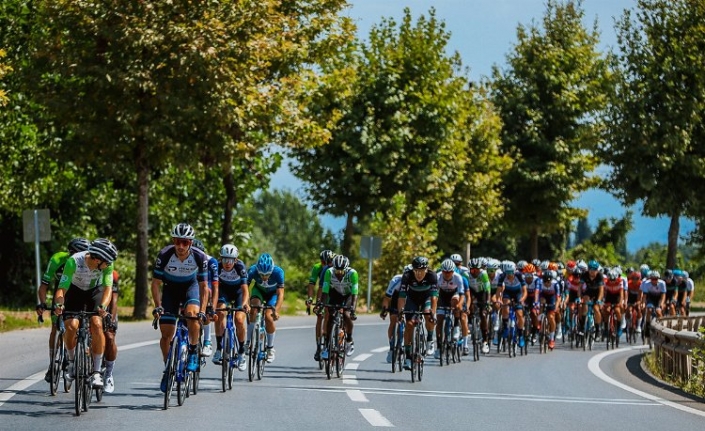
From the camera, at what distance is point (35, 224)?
1182 inches

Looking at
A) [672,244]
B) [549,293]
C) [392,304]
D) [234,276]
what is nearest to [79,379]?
[234,276]

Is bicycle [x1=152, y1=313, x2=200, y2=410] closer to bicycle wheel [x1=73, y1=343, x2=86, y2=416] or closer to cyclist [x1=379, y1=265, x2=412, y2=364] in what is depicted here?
bicycle wheel [x1=73, y1=343, x2=86, y2=416]

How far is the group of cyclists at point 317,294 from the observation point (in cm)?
1331

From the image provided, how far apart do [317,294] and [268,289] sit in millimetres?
3602

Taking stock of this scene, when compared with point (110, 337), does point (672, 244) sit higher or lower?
higher

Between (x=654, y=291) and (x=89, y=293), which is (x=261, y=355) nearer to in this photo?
(x=89, y=293)

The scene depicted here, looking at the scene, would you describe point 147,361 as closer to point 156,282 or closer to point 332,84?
point 156,282

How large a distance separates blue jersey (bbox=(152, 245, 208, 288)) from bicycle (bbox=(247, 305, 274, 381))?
3439 millimetres

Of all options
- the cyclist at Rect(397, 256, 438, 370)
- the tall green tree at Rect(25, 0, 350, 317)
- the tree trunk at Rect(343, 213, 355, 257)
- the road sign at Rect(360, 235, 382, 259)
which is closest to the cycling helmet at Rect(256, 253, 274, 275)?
the cyclist at Rect(397, 256, 438, 370)

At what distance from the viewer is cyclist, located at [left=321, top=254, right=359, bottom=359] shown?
18.5 meters

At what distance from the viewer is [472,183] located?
56719 millimetres

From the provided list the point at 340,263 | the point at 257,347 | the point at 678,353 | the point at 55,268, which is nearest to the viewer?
the point at 55,268

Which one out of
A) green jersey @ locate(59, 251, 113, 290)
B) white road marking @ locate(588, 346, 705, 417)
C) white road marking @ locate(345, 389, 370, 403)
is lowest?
white road marking @ locate(588, 346, 705, 417)

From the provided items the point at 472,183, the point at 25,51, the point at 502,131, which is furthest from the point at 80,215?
the point at 502,131
